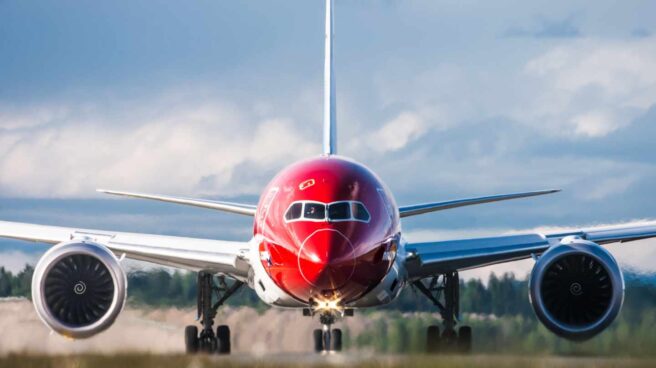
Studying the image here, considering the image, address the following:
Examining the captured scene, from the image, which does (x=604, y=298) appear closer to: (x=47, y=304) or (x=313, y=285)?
(x=313, y=285)

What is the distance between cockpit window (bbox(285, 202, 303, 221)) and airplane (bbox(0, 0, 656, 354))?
0.02 m

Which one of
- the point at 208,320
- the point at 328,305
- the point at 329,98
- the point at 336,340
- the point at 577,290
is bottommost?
the point at 328,305

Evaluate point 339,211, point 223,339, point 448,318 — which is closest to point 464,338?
point 448,318

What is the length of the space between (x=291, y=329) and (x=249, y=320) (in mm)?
1108

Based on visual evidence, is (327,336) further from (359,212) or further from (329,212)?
(329,212)

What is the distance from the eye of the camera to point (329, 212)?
81.3ft

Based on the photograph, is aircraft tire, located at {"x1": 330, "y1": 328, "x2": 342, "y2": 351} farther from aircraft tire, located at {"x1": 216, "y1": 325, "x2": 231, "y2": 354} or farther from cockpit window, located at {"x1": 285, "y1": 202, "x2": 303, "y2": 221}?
cockpit window, located at {"x1": 285, "y1": 202, "x2": 303, "y2": 221}

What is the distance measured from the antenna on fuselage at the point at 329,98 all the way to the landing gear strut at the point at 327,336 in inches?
180

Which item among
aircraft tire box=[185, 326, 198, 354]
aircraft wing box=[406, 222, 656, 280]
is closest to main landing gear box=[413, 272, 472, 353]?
aircraft wing box=[406, 222, 656, 280]

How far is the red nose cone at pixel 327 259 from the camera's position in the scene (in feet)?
79.6

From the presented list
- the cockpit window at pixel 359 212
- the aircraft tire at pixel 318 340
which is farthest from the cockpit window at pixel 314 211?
the aircraft tire at pixel 318 340

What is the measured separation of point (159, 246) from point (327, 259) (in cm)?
606

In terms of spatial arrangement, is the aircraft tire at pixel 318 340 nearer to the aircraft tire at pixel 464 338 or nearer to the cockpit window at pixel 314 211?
the aircraft tire at pixel 464 338

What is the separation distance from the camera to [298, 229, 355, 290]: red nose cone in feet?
79.6
